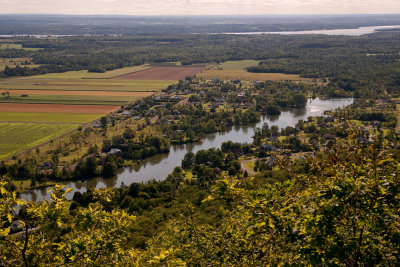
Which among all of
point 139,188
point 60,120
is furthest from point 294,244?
point 60,120

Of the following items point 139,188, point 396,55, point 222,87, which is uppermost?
point 396,55

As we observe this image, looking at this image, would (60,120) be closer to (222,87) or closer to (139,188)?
(139,188)

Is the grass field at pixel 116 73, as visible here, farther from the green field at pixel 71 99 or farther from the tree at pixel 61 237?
the tree at pixel 61 237

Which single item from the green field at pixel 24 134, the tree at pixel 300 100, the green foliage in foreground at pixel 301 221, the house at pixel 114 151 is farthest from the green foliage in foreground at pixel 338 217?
the tree at pixel 300 100

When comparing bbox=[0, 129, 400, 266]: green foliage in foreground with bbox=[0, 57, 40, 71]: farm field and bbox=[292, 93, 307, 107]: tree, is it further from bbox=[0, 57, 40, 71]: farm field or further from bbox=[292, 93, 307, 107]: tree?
bbox=[0, 57, 40, 71]: farm field

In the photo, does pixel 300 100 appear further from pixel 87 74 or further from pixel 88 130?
pixel 87 74
